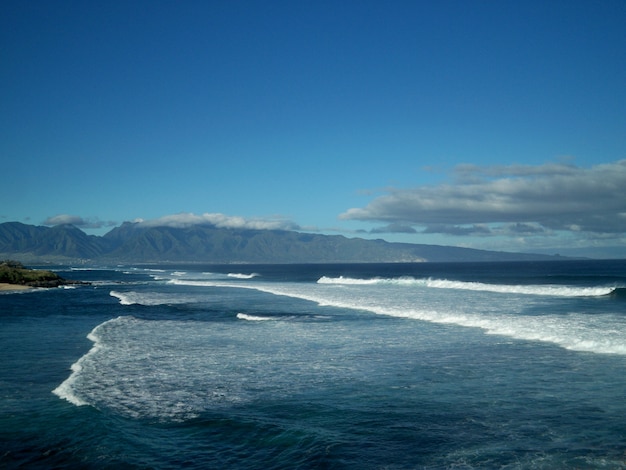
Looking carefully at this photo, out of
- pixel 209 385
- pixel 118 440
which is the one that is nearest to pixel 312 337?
pixel 209 385

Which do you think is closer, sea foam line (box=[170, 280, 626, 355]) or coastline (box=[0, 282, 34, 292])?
sea foam line (box=[170, 280, 626, 355])

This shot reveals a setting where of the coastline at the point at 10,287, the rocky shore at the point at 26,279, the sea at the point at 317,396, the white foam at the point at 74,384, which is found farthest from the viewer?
the rocky shore at the point at 26,279

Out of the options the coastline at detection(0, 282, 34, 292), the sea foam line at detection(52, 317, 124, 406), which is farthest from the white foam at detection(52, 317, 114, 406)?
the coastline at detection(0, 282, 34, 292)

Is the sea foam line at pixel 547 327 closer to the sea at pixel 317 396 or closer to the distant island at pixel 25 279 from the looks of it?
the sea at pixel 317 396

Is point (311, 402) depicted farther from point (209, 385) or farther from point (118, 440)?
point (118, 440)

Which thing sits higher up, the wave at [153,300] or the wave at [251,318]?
the wave at [251,318]

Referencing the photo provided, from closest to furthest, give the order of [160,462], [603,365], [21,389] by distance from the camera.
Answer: [160,462] → [21,389] → [603,365]

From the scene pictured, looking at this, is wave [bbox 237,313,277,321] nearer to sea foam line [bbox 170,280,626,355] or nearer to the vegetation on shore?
sea foam line [bbox 170,280,626,355]

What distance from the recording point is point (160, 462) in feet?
30.3

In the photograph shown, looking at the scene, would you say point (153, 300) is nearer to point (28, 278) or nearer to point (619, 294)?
point (28, 278)

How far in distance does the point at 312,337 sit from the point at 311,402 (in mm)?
10598

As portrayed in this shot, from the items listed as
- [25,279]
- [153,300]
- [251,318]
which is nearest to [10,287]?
[25,279]

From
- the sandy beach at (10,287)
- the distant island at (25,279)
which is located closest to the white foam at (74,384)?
the sandy beach at (10,287)

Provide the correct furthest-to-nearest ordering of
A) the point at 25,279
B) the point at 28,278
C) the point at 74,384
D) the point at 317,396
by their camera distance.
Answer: the point at 28,278 → the point at 25,279 → the point at 74,384 → the point at 317,396
